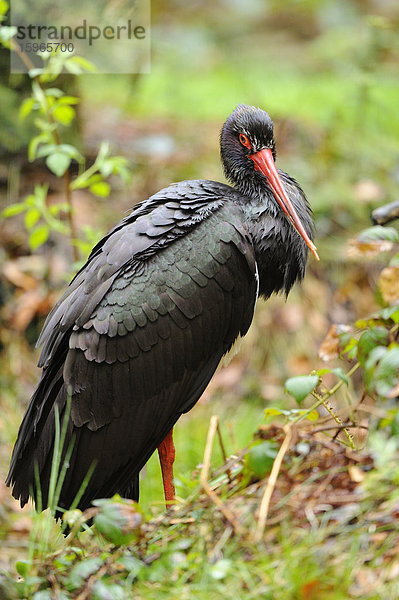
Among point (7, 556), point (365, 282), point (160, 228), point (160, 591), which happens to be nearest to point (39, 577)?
point (160, 591)

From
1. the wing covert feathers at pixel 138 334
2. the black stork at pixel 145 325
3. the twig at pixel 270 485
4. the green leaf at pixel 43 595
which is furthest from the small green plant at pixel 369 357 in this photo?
the green leaf at pixel 43 595

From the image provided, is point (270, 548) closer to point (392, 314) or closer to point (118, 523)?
point (118, 523)

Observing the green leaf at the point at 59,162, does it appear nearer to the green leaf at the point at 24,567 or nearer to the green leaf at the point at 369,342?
the green leaf at the point at 369,342

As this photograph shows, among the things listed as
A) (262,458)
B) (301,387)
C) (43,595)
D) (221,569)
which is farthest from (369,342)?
(43,595)

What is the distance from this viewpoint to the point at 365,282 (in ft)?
20.7

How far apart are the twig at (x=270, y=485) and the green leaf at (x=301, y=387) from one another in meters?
0.10

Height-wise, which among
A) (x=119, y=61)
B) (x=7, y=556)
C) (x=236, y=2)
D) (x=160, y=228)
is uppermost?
(x=236, y=2)

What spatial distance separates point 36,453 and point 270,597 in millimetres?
1535

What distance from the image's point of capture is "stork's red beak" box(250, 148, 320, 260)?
3336mm

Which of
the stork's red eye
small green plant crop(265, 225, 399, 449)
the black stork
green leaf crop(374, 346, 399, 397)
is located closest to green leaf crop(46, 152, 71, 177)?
the black stork

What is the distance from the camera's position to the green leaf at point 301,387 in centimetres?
244

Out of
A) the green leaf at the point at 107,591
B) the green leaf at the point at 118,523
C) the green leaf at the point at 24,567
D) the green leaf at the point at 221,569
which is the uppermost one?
the green leaf at the point at 118,523

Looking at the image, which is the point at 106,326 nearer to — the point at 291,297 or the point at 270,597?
the point at 270,597

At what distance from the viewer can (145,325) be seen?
10.4 feet
